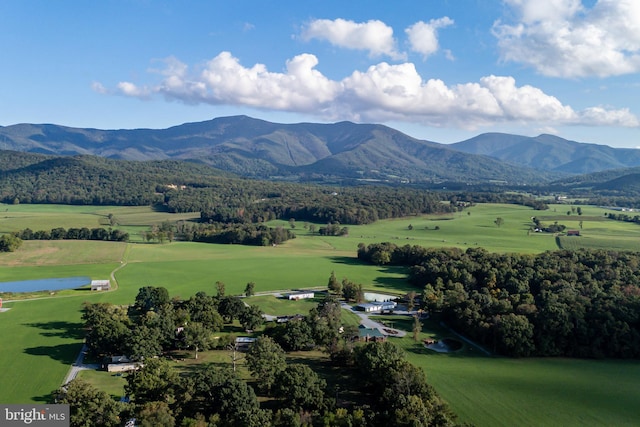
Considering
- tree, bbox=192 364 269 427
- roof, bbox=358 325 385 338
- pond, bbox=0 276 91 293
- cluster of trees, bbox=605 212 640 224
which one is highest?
cluster of trees, bbox=605 212 640 224

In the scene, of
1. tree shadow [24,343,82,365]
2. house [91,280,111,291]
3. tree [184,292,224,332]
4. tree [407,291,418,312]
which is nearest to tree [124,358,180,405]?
tree shadow [24,343,82,365]

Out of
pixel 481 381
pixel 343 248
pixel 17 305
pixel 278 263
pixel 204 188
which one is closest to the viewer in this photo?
pixel 481 381

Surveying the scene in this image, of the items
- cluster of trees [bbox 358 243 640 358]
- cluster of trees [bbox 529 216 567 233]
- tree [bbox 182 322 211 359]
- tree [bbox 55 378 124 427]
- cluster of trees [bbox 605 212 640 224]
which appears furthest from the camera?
cluster of trees [bbox 605 212 640 224]

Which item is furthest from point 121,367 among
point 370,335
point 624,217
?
point 624,217

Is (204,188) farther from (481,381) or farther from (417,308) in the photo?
(481,381)

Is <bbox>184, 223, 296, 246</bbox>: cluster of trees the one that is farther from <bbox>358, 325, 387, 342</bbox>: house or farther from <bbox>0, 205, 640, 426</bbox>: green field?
<bbox>358, 325, 387, 342</bbox>: house

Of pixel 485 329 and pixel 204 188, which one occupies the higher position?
pixel 204 188

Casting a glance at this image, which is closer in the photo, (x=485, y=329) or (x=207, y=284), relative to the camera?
(x=485, y=329)

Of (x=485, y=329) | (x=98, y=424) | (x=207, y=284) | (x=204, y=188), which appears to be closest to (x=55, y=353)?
(x=98, y=424)
